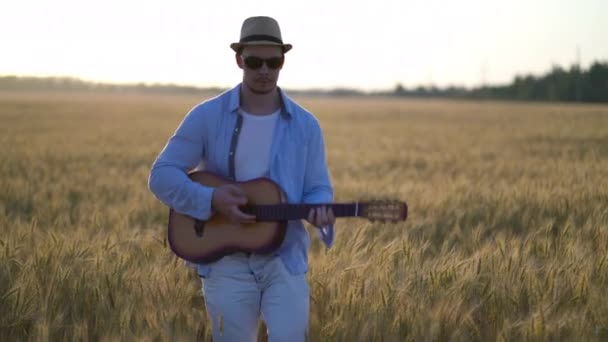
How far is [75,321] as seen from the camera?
116 inches

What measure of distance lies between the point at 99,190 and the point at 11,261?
4.14 metres

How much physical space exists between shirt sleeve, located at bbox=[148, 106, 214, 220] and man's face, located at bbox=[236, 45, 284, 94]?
0.23 meters

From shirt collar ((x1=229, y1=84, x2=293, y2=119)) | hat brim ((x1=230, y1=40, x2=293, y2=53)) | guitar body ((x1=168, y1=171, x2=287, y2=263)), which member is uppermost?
hat brim ((x1=230, y1=40, x2=293, y2=53))

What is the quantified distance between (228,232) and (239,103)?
475 mm

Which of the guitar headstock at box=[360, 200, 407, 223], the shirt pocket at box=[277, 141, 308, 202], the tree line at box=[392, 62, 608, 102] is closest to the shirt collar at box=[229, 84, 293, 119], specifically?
the shirt pocket at box=[277, 141, 308, 202]

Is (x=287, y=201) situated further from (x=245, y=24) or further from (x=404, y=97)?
(x=404, y=97)

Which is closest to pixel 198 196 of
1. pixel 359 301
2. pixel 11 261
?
pixel 359 301

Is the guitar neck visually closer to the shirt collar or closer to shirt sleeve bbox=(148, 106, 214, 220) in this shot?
shirt sleeve bbox=(148, 106, 214, 220)

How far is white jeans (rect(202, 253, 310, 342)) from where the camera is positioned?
2504 mm

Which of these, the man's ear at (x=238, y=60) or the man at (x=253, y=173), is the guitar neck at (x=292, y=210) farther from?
the man's ear at (x=238, y=60)

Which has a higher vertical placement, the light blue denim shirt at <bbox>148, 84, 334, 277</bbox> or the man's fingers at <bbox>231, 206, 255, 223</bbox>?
the light blue denim shirt at <bbox>148, 84, 334, 277</bbox>

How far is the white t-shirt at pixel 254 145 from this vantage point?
105 inches

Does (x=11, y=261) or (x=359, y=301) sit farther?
(x=11, y=261)

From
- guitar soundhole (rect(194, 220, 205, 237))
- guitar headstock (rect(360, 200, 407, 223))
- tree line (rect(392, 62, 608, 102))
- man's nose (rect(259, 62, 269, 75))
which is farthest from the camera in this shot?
tree line (rect(392, 62, 608, 102))
